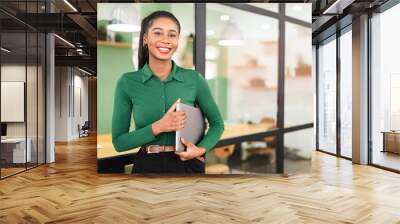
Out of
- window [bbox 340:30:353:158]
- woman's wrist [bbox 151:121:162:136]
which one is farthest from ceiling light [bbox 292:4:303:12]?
window [bbox 340:30:353:158]

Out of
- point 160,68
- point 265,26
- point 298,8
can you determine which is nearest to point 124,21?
point 160,68

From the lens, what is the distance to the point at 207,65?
21.8 feet

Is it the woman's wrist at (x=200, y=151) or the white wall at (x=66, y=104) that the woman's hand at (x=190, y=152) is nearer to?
the woman's wrist at (x=200, y=151)

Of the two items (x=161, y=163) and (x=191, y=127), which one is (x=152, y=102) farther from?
(x=161, y=163)

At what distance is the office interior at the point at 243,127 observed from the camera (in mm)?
4666

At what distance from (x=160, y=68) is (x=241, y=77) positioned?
1310mm

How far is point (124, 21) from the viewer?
655 centimetres

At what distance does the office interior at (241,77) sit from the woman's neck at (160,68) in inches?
10.0

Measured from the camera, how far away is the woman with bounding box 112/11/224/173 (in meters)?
6.27

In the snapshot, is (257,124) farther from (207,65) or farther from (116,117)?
(116,117)

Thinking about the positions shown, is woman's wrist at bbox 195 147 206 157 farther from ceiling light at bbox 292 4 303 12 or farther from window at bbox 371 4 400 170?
window at bbox 371 4 400 170

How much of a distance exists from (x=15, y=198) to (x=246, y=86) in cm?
372

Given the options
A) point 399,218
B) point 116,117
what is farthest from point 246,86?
point 399,218

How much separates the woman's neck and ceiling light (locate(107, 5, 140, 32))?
64cm
